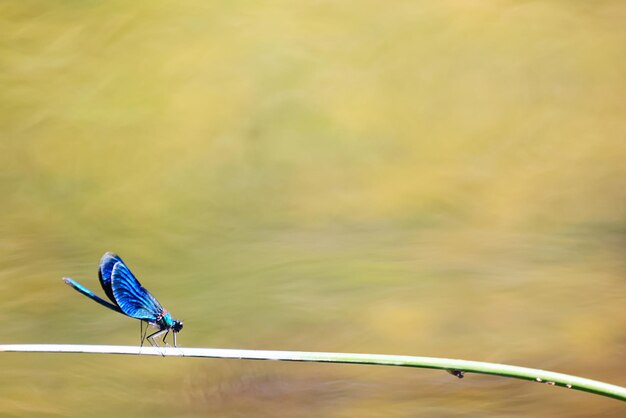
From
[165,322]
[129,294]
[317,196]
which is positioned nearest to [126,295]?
[129,294]

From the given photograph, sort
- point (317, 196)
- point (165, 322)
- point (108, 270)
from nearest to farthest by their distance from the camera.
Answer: point (108, 270) → point (165, 322) → point (317, 196)

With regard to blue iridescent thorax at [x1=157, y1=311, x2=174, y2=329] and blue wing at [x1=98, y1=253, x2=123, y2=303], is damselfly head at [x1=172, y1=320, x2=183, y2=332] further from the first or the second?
blue wing at [x1=98, y1=253, x2=123, y2=303]

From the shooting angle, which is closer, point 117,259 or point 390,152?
point 117,259

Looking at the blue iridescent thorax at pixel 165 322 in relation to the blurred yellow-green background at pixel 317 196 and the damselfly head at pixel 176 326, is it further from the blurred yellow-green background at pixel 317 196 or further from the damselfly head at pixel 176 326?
the blurred yellow-green background at pixel 317 196

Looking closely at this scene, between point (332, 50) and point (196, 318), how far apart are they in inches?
44.4

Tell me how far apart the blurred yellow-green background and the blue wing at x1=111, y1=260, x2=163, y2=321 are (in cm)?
27

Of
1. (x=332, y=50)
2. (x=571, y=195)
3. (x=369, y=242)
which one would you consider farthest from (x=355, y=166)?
(x=571, y=195)

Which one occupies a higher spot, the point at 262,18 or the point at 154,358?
the point at 262,18

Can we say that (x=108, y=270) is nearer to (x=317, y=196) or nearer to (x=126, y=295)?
(x=126, y=295)

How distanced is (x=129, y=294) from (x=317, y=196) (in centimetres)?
93

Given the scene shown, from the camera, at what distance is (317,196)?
243 centimetres

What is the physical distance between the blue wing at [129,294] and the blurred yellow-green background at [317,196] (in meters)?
0.27

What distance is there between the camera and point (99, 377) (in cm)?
186

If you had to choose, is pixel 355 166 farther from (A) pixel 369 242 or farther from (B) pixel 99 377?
(B) pixel 99 377
